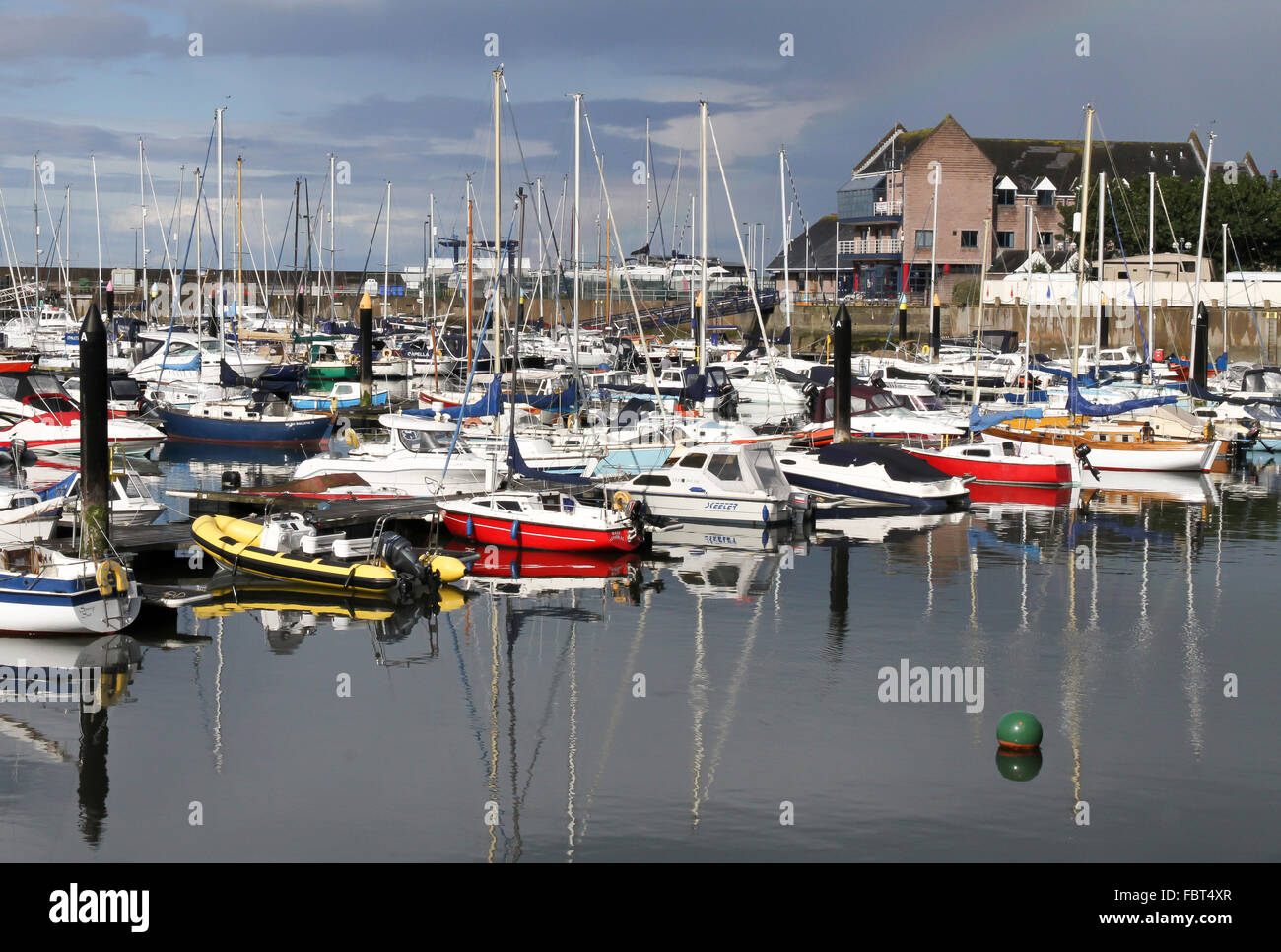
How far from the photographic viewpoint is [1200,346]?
A: 199 feet

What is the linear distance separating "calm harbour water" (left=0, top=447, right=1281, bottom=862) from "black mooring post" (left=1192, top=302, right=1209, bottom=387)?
3307 cm

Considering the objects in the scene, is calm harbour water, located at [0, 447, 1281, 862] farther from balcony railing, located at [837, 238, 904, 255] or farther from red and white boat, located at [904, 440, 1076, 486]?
balcony railing, located at [837, 238, 904, 255]

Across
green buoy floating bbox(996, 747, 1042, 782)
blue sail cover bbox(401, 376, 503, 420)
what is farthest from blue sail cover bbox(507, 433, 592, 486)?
green buoy floating bbox(996, 747, 1042, 782)

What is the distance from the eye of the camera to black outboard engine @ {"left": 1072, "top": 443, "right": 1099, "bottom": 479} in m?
41.5

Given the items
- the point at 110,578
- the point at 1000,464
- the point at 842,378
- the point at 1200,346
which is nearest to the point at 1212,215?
the point at 1200,346

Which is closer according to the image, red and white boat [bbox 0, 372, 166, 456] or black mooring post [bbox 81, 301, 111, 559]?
black mooring post [bbox 81, 301, 111, 559]

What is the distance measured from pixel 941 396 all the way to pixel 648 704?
138 ft

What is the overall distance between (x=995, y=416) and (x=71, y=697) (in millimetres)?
34468

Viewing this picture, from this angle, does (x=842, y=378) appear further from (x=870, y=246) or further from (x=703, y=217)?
(x=870, y=246)

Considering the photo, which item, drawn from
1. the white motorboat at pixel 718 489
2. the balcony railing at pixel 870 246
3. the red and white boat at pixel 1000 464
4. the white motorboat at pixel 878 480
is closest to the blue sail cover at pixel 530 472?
the white motorboat at pixel 718 489

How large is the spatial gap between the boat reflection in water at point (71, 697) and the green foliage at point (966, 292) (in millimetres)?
72165

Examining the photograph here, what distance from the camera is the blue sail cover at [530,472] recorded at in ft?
107
